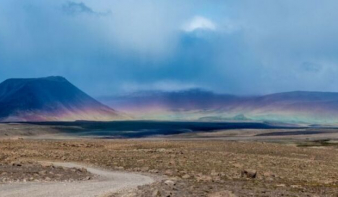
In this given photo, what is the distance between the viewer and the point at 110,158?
153 feet

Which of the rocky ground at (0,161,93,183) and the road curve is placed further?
the rocky ground at (0,161,93,183)

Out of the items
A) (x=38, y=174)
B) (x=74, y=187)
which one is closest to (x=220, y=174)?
(x=38, y=174)

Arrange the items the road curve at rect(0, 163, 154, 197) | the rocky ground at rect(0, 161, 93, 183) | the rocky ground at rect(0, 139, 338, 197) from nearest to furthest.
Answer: the road curve at rect(0, 163, 154, 197) < the rocky ground at rect(0, 139, 338, 197) < the rocky ground at rect(0, 161, 93, 183)

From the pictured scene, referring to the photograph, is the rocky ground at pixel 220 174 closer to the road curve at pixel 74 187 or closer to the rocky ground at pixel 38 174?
the rocky ground at pixel 38 174

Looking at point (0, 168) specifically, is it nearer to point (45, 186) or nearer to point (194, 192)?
point (45, 186)

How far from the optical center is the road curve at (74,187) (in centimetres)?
2381

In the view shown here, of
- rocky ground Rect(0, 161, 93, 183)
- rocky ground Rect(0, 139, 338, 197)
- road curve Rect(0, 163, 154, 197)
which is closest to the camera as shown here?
road curve Rect(0, 163, 154, 197)

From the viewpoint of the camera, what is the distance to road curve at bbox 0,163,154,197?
23.8 meters

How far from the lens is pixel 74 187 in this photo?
26.3 m

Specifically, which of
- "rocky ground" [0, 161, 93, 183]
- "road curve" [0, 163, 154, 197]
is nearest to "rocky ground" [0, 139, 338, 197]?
"rocky ground" [0, 161, 93, 183]

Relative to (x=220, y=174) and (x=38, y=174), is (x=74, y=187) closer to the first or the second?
(x=38, y=174)

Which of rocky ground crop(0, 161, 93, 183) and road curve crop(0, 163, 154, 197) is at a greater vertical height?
rocky ground crop(0, 161, 93, 183)

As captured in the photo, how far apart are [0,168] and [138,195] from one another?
14.3m

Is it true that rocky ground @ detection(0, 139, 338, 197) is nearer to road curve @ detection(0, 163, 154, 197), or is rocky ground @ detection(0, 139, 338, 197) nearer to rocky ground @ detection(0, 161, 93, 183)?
rocky ground @ detection(0, 161, 93, 183)
